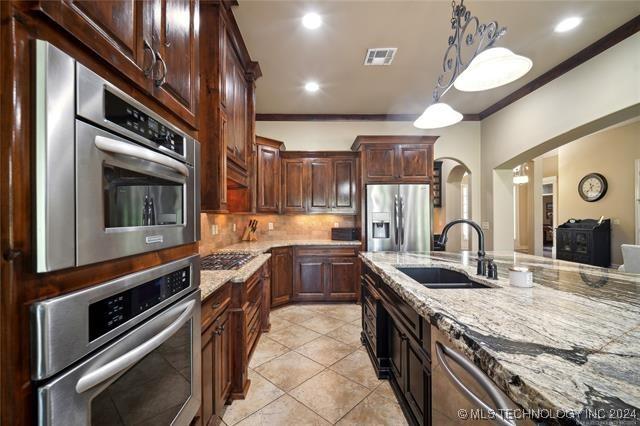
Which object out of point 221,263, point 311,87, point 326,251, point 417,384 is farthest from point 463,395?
point 311,87

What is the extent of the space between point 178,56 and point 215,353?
1.46 metres

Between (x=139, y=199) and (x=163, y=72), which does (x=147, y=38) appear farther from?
(x=139, y=199)

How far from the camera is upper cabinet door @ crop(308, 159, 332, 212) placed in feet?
13.6

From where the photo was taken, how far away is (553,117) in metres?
3.13

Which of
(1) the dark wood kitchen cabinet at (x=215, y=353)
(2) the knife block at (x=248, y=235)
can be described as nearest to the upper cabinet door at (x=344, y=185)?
(2) the knife block at (x=248, y=235)

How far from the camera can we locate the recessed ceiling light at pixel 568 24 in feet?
7.69

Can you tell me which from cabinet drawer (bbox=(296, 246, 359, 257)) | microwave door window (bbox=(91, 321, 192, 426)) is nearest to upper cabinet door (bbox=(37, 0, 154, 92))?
microwave door window (bbox=(91, 321, 192, 426))

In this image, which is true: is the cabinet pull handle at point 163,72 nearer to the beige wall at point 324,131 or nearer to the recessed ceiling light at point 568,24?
the recessed ceiling light at point 568,24

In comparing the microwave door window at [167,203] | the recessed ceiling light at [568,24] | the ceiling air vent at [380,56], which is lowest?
the microwave door window at [167,203]

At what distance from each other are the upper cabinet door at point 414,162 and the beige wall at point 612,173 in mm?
4748

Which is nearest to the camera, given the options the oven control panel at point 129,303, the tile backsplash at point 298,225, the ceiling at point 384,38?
the oven control panel at point 129,303

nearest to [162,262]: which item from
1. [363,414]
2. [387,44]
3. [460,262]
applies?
[363,414]

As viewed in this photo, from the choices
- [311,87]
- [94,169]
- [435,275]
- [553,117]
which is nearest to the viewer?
[94,169]

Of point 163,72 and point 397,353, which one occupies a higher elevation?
point 163,72
